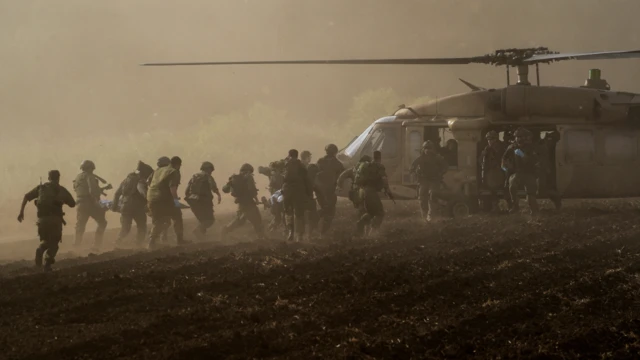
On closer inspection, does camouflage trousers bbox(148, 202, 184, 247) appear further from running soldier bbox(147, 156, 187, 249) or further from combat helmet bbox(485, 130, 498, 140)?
combat helmet bbox(485, 130, 498, 140)

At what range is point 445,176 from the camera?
15656mm

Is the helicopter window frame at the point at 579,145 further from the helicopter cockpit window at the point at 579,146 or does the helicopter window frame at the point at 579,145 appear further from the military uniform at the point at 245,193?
the military uniform at the point at 245,193

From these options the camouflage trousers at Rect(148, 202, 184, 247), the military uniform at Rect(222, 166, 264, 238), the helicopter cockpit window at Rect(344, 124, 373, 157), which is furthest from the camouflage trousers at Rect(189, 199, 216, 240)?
the helicopter cockpit window at Rect(344, 124, 373, 157)

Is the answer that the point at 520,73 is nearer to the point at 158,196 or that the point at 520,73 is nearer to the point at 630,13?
the point at 158,196

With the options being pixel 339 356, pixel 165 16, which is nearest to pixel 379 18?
pixel 165 16

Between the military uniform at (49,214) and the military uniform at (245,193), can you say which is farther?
the military uniform at (245,193)

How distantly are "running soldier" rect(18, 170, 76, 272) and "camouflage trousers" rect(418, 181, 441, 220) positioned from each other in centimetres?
694

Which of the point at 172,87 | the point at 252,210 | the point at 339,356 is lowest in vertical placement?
the point at 339,356

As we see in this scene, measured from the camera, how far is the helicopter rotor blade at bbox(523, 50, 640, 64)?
39.2 feet

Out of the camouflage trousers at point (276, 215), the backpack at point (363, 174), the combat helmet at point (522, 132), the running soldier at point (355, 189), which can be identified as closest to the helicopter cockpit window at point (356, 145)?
the camouflage trousers at point (276, 215)

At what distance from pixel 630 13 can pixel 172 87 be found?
150 feet

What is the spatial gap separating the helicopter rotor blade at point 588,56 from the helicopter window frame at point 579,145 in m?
1.83

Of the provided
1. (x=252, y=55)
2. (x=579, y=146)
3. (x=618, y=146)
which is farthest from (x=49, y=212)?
(x=252, y=55)

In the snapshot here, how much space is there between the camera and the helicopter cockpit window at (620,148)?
15.3 metres
